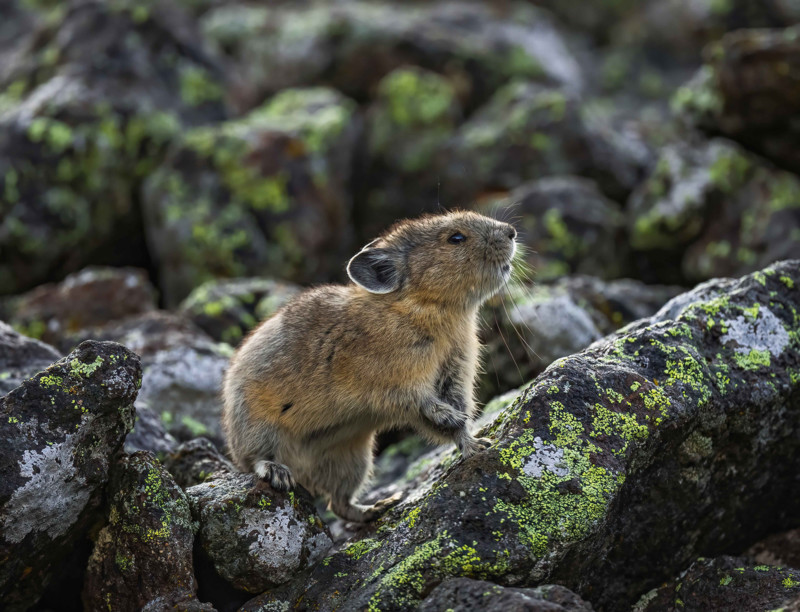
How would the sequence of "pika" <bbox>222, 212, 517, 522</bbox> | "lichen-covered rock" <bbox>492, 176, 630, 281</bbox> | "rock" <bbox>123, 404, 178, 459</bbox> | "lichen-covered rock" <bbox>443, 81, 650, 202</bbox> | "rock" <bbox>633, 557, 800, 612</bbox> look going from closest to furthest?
"rock" <bbox>633, 557, 800, 612</bbox>
"pika" <bbox>222, 212, 517, 522</bbox>
"rock" <bbox>123, 404, 178, 459</bbox>
"lichen-covered rock" <bbox>492, 176, 630, 281</bbox>
"lichen-covered rock" <bbox>443, 81, 650, 202</bbox>

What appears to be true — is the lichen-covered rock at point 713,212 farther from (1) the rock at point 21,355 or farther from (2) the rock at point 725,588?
(1) the rock at point 21,355

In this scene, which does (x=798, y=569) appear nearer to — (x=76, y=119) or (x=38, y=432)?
(x=38, y=432)

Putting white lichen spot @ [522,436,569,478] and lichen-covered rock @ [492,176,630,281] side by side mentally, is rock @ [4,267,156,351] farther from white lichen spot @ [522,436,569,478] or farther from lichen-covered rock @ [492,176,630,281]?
white lichen spot @ [522,436,569,478]

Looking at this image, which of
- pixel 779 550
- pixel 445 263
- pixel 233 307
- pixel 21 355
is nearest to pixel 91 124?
pixel 233 307

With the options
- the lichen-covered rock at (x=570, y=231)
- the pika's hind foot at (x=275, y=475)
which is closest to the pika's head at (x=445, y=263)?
the pika's hind foot at (x=275, y=475)

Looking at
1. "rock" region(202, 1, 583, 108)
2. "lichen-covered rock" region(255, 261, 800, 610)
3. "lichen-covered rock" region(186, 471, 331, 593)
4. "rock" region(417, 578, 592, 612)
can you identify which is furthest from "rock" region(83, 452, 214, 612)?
"rock" region(202, 1, 583, 108)

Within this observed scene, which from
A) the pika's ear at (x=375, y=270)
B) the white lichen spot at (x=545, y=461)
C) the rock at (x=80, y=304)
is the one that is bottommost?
the rock at (x=80, y=304)
